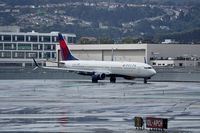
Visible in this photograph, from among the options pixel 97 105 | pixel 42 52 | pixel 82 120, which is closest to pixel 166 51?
pixel 42 52

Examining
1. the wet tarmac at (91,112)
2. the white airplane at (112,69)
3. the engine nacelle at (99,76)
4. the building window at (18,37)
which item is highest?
the building window at (18,37)

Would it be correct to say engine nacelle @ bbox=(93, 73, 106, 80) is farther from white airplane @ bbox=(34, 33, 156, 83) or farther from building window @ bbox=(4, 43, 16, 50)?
building window @ bbox=(4, 43, 16, 50)

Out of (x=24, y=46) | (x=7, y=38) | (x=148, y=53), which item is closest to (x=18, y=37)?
(x=24, y=46)

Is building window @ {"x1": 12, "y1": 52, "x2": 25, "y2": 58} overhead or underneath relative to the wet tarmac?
overhead

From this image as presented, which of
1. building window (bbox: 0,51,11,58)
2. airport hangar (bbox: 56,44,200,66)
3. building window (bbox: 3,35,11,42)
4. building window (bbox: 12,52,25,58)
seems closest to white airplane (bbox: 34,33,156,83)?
airport hangar (bbox: 56,44,200,66)

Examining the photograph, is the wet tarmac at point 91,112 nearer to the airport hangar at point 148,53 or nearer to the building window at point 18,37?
the airport hangar at point 148,53

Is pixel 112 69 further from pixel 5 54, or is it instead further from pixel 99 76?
pixel 5 54

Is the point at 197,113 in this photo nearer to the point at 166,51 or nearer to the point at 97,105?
the point at 97,105

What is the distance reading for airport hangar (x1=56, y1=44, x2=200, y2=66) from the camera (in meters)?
137

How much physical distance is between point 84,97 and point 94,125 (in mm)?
22373

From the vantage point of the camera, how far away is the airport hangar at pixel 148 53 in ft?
449

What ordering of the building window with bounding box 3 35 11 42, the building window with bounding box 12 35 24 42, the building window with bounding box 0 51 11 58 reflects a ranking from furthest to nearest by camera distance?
the building window with bounding box 3 35 11 42, the building window with bounding box 12 35 24 42, the building window with bounding box 0 51 11 58

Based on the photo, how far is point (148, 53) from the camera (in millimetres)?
136125

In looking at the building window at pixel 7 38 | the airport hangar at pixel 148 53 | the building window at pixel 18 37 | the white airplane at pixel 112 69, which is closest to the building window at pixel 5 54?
the building window at pixel 7 38
